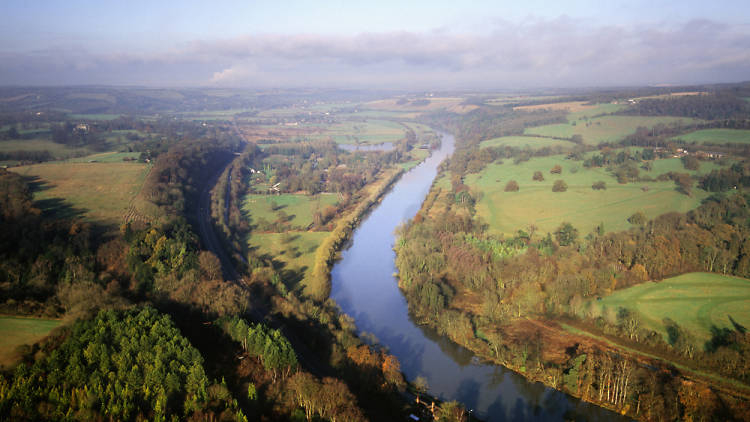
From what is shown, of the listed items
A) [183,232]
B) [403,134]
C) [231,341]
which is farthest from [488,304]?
[403,134]

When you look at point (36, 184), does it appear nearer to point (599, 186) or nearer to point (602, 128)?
point (599, 186)

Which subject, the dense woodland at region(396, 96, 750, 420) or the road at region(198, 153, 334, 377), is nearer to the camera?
the dense woodland at region(396, 96, 750, 420)

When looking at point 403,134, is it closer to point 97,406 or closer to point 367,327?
point 367,327

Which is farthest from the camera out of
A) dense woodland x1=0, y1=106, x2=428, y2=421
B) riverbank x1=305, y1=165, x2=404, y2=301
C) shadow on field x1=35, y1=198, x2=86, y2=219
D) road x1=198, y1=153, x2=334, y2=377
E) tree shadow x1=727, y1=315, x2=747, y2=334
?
shadow on field x1=35, y1=198, x2=86, y2=219

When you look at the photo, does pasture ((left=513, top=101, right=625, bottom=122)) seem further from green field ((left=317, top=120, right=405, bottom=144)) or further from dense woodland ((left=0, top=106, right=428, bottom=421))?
dense woodland ((left=0, top=106, right=428, bottom=421))

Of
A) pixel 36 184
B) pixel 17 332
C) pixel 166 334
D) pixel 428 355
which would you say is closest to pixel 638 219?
pixel 428 355

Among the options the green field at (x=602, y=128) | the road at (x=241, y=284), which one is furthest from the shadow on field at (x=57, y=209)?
the green field at (x=602, y=128)

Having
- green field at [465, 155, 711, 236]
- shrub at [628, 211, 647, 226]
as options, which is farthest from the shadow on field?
shrub at [628, 211, 647, 226]
